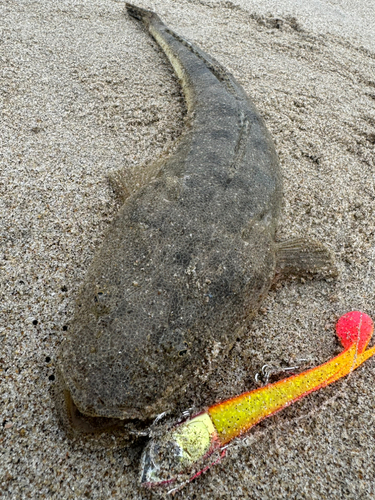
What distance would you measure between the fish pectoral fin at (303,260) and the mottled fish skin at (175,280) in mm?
141

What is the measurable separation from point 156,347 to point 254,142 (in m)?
2.09

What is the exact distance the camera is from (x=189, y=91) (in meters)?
4.07

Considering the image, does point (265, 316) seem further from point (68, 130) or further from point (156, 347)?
point (68, 130)

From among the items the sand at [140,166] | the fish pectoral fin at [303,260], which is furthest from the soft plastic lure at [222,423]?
the fish pectoral fin at [303,260]

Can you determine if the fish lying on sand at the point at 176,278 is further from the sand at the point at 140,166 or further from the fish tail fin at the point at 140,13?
the fish tail fin at the point at 140,13

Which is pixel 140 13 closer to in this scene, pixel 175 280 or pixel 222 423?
pixel 175 280

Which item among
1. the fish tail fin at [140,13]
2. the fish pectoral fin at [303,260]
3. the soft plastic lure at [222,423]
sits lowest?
the soft plastic lure at [222,423]

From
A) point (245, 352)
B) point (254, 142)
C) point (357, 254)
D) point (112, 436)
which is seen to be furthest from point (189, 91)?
point (112, 436)

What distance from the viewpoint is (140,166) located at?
3.22 m

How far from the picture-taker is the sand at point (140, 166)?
1.87m

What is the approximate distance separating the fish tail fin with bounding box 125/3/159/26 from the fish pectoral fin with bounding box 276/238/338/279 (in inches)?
181

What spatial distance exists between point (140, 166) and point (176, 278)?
154 cm

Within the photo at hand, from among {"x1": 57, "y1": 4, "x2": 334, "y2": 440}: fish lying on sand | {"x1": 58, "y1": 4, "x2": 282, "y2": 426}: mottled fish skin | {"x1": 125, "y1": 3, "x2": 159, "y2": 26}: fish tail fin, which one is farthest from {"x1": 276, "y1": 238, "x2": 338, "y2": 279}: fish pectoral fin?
{"x1": 125, "y1": 3, "x2": 159, "y2": 26}: fish tail fin

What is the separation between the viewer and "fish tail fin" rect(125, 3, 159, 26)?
18.2 feet
